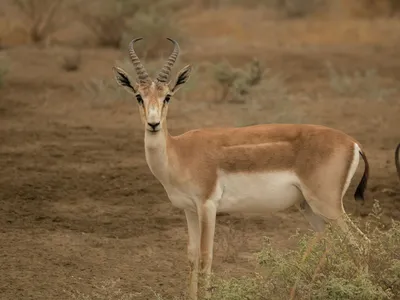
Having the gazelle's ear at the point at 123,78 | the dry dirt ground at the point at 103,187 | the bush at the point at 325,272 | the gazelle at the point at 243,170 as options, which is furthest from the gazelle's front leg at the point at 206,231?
the gazelle's ear at the point at 123,78

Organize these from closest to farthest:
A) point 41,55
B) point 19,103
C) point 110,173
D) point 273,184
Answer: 1. point 273,184
2. point 110,173
3. point 19,103
4. point 41,55

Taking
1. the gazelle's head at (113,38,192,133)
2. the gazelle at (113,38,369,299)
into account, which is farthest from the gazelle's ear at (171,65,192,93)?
the gazelle's head at (113,38,192,133)

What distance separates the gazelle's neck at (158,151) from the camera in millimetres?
6488

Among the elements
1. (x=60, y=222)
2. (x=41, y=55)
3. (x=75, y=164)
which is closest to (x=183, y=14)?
(x=41, y=55)

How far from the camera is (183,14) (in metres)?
25.2

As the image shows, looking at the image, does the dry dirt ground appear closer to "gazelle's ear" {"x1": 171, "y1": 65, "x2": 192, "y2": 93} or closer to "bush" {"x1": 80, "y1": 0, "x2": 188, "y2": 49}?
"gazelle's ear" {"x1": 171, "y1": 65, "x2": 192, "y2": 93}

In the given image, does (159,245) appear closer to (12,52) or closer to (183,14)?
(12,52)

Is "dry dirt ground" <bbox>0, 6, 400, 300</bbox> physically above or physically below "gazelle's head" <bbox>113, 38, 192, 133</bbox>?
below

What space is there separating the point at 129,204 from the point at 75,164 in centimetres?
161

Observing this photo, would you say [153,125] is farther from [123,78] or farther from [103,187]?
[103,187]

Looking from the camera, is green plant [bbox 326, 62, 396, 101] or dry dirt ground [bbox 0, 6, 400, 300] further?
green plant [bbox 326, 62, 396, 101]

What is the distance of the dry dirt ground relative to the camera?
24.6ft

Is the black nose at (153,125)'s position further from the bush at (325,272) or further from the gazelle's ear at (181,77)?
the bush at (325,272)

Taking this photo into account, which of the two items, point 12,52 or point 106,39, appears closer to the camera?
point 12,52
